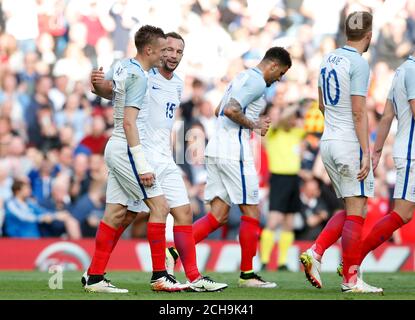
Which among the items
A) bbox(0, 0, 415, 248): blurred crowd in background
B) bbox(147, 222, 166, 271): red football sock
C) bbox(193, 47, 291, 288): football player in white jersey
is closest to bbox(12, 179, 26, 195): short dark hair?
bbox(0, 0, 415, 248): blurred crowd in background

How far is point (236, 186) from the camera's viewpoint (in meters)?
11.7

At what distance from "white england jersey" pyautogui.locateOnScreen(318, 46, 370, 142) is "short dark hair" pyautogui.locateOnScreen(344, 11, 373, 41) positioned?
14 centimetres

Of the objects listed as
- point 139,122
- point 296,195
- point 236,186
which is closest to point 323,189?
point 296,195

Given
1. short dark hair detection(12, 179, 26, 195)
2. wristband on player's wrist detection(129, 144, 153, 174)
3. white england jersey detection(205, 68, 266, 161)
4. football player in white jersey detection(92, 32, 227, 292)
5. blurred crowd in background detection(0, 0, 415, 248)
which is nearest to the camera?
wristband on player's wrist detection(129, 144, 153, 174)

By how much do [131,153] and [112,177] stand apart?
1.74 ft

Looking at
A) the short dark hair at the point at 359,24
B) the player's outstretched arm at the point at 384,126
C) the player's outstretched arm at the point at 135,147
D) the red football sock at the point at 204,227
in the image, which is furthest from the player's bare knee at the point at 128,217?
the short dark hair at the point at 359,24

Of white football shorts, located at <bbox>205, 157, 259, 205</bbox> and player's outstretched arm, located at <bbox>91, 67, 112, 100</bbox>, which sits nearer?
player's outstretched arm, located at <bbox>91, 67, 112, 100</bbox>

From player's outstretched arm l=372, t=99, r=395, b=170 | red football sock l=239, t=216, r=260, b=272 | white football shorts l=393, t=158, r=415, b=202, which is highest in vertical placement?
player's outstretched arm l=372, t=99, r=395, b=170

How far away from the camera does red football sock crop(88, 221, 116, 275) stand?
10.4m

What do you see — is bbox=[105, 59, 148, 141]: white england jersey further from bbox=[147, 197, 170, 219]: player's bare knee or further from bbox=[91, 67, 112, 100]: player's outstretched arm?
bbox=[147, 197, 170, 219]: player's bare knee

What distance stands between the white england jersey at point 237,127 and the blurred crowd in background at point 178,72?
463 centimetres

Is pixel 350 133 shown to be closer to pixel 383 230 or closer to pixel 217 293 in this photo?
pixel 383 230

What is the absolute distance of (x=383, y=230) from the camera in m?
10.7

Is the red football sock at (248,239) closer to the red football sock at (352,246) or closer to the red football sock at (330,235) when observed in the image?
the red football sock at (330,235)
